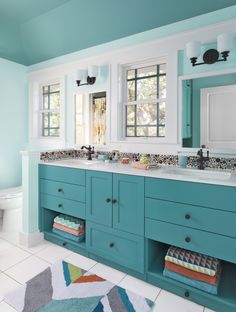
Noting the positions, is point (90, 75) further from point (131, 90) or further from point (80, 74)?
point (131, 90)

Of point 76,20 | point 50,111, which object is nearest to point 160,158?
point 76,20

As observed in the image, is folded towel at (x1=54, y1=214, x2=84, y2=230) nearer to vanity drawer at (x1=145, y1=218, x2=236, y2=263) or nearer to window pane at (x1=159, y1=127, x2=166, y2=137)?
vanity drawer at (x1=145, y1=218, x2=236, y2=263)

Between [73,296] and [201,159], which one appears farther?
[201,159]

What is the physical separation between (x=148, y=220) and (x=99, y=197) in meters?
0.50

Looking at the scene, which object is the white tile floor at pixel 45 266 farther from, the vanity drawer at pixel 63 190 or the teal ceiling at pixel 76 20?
the teal ceiling at pixel 76 20

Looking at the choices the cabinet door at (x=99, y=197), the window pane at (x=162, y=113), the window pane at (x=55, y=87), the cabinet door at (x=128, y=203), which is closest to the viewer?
the cabinet door at (x=128, y=203)

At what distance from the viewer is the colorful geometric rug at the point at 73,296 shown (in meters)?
1.55

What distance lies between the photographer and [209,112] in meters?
2.08

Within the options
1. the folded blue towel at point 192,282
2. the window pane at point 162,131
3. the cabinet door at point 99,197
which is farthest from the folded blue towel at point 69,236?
the window pane at point 162,131

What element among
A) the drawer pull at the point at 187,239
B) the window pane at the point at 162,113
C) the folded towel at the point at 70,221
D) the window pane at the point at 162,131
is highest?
the window pane at the point at 162,113

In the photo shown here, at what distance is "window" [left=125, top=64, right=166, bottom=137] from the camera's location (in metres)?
2.40

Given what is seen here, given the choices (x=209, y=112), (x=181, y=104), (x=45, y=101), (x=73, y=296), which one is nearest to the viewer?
(x=73, y=296)

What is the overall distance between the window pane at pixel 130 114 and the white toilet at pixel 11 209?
1650mm

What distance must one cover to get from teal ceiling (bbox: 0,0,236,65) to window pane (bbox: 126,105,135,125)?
2.57 feet
